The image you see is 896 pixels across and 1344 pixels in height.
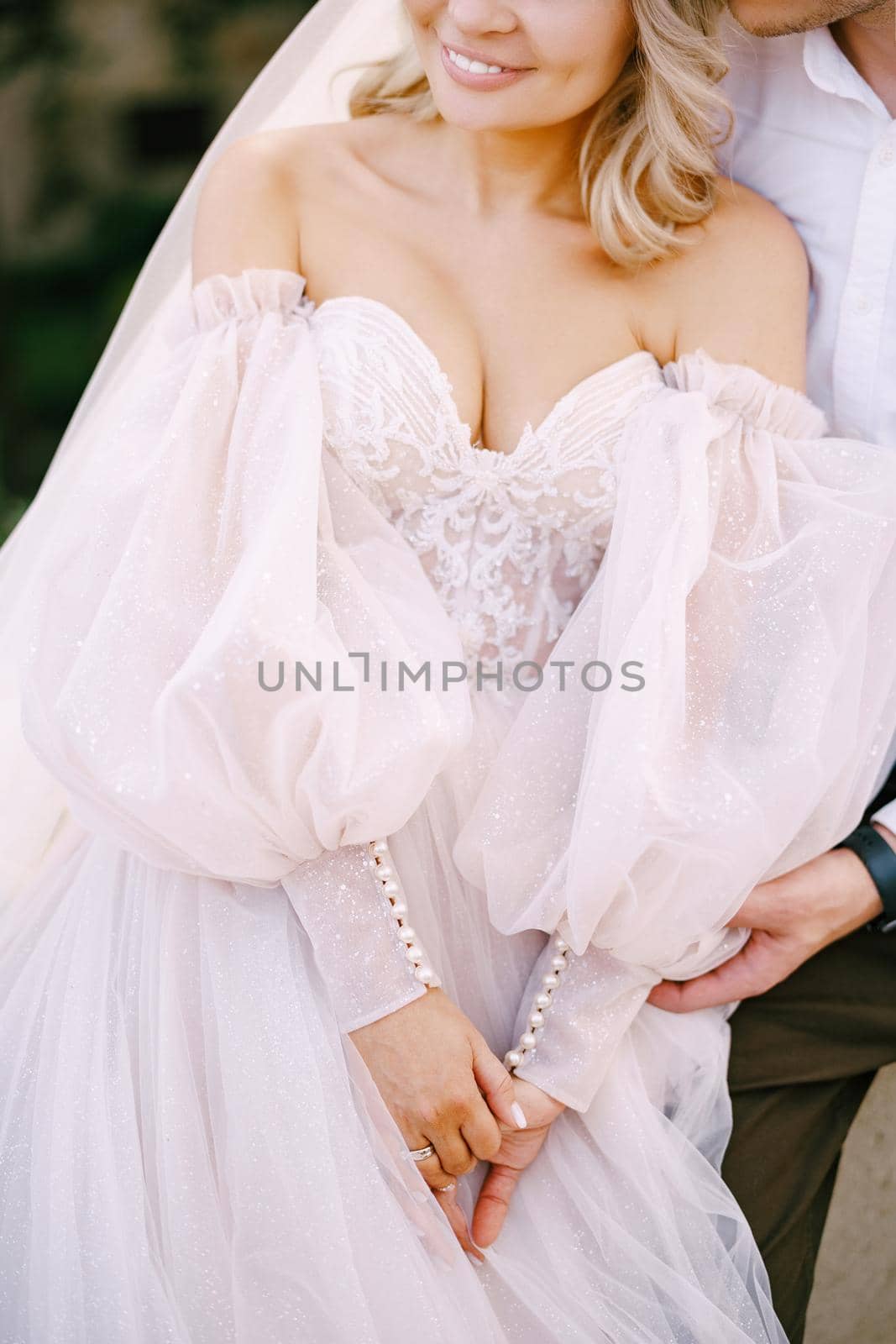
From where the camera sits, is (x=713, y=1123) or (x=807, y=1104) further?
(x=807, y=1104)

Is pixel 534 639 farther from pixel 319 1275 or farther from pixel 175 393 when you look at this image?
pixel 319 1275

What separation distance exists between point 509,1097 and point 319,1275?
0.26 metres

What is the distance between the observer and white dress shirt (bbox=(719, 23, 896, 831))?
1.51 meters

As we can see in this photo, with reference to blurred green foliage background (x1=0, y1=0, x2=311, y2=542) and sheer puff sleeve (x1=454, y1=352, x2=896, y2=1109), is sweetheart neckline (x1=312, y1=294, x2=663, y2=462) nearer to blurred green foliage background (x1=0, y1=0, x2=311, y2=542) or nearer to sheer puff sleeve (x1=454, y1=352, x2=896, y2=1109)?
sheer puff sleeve (x1=454, y1=352, x2=896, y2=1109)

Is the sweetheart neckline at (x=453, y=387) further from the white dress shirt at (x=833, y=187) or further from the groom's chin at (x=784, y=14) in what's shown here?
the groom's chin at (x=784, y=14)

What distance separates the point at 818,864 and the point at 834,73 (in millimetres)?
1034

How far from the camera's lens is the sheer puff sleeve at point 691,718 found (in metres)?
1.16

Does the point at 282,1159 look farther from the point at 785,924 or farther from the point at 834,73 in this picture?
the point at 834,73

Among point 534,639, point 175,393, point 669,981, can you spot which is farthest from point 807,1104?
point 175,393

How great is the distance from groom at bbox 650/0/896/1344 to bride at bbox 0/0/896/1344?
0.31 ft

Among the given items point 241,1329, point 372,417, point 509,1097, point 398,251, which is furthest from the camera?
point 398,251

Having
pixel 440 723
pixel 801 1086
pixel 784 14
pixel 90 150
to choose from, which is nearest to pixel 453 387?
pixel 440 723

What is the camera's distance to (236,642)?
1.08 m

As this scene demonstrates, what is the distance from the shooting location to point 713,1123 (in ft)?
4.43
